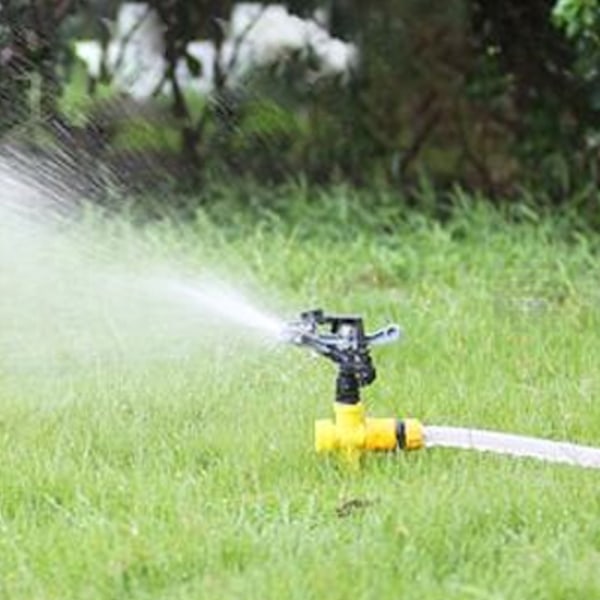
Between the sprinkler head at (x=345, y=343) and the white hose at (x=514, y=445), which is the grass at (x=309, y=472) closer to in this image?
the white hose at (x=514, y=445)

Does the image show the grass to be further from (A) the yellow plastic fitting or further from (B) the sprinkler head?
(B) the sprinkler head

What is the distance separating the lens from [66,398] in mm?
3814

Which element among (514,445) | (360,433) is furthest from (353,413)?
(514,445)

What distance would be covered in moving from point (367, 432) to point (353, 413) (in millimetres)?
42

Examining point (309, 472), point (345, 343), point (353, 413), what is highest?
point (345, 343)

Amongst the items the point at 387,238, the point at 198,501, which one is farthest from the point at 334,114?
the point at 198,501

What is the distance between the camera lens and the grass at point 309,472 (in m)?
2.76

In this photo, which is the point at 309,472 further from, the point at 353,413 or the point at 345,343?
the point at 345,343

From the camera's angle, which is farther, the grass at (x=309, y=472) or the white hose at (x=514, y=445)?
the white hose at (x=514, y=445)

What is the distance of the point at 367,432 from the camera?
3.29 meters

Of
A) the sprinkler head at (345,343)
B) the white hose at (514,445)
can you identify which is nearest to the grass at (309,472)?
the white hose at (514,445)

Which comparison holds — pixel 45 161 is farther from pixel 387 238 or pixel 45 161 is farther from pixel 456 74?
pixel 456 74

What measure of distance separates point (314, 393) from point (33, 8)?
2761 mm

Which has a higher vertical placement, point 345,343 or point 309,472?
point 345,343
